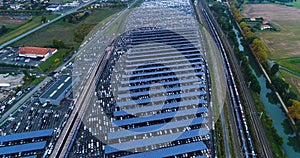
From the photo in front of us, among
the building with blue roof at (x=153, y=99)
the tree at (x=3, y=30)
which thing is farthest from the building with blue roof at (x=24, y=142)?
the tree at (x=3, y=30)

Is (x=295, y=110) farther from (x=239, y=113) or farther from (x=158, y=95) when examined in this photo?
(x=158, y=95)

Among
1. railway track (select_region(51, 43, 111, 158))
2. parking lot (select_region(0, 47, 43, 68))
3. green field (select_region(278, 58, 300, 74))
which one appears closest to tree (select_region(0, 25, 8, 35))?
parking lot (select_region(0, 47, 43, 68))

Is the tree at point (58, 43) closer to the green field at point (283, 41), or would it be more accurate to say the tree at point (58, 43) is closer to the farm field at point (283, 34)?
the farm field at point (283, 34)

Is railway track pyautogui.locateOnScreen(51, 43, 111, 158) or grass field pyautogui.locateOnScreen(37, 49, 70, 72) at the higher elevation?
grass field pyautogui.locateOnScreen(37, 49, 70, 72)

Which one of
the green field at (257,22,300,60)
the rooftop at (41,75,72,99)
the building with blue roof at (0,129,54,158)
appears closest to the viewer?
the building with blue roof at (0,129,54,158)

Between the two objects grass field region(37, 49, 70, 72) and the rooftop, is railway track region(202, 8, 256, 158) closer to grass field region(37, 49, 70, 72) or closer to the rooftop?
the rooftop

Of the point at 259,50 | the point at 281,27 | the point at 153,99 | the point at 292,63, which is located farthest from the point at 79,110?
the point at 281,27

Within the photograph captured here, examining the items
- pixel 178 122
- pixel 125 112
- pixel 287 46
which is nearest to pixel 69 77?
pixel 125 112

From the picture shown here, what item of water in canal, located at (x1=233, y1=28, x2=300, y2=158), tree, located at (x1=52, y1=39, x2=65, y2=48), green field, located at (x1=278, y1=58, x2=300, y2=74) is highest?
tree, located at (x1=52, y1=39, x2=65, y2=48)
